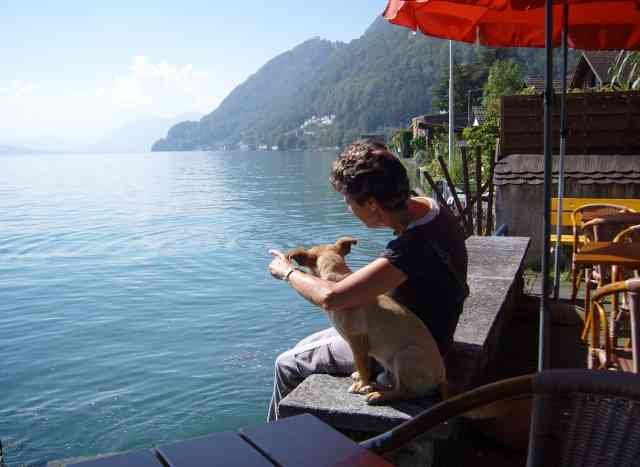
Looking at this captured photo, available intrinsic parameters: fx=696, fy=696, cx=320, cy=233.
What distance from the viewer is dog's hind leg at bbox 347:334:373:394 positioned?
2.47 metres

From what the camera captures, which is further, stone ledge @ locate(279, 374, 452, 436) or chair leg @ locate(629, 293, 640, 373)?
chair leg @ locate(629, 293, 640, 373)

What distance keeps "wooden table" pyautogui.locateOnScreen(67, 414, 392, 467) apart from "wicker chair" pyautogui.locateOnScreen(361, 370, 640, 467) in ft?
1.10

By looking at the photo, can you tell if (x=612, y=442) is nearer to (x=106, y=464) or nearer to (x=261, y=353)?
(x=106, y=464)

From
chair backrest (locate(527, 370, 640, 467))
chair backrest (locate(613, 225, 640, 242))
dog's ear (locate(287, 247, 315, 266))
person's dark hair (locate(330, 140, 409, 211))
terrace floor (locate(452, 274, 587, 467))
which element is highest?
person's dark hair (locate(330, 140, 409, 211))

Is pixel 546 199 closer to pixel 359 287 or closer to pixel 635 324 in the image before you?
pixel 635 324

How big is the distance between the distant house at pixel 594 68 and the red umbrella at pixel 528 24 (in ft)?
63.7

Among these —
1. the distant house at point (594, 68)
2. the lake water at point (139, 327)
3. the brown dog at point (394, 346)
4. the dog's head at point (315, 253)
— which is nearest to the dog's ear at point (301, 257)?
the dog's head at point (315, 253)

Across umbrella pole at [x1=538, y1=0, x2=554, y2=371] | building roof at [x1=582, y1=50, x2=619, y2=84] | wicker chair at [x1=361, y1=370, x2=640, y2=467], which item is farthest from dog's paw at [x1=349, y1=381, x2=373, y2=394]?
building roof at [x1=582, y1=50, x2=619, y2=84]

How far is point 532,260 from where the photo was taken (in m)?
8.59

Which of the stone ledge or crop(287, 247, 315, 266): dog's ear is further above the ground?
crop(287, 247, 315, 266): dog's ear

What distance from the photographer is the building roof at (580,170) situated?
28.8 feet

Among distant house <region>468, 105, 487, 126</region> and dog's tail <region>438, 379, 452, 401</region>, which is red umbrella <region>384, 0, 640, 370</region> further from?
distant house <region>468, 105, 487, 126</region>

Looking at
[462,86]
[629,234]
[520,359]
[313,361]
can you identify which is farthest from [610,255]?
[462,86]

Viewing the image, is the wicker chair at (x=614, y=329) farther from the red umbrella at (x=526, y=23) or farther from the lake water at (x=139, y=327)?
the lake water at (x=139, y=327)
